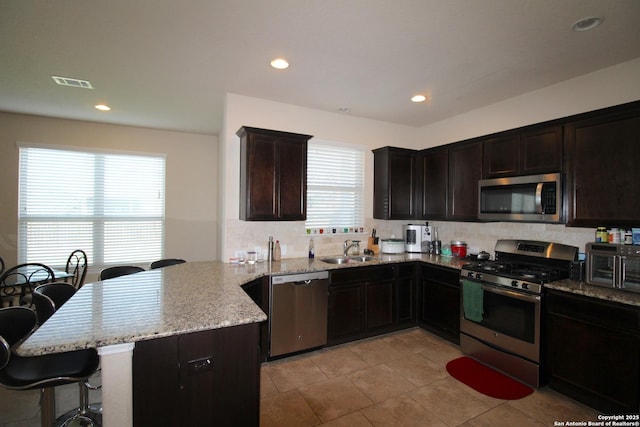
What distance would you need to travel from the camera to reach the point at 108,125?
15.4ft

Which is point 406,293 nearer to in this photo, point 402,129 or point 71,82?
point 402,129

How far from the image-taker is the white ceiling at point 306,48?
200 centimetres

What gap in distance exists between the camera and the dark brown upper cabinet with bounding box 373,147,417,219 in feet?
13.8

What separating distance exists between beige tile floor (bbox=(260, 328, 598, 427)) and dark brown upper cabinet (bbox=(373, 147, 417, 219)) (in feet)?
6.15

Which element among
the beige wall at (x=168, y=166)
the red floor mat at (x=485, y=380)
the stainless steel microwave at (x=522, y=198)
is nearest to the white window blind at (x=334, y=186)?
the stainless steel microwave at (x=522, y=198)

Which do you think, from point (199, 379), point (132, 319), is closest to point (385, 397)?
point (199, 379)

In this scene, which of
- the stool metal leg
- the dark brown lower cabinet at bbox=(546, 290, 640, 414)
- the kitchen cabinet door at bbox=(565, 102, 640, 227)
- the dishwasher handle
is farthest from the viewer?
the dishwasher handle

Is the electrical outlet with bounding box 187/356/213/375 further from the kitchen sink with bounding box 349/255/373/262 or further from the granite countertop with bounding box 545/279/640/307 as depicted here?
the granite countertop with bounding box 545/279/640/307

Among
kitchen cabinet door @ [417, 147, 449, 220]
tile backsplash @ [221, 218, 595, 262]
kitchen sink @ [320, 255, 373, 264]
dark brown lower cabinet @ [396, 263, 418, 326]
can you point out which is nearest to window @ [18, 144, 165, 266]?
tile backsplash @ [221, 218, 595, 262]

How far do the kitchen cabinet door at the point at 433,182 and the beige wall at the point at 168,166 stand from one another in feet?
11.7

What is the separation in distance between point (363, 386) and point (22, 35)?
3974 millimetres

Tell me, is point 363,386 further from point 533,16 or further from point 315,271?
point 533,16

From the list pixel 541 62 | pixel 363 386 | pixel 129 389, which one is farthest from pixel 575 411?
pixel 129 389

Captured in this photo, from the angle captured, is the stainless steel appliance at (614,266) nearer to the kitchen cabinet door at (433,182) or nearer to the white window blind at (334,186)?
the kitchen cabinet door at (433,182)
